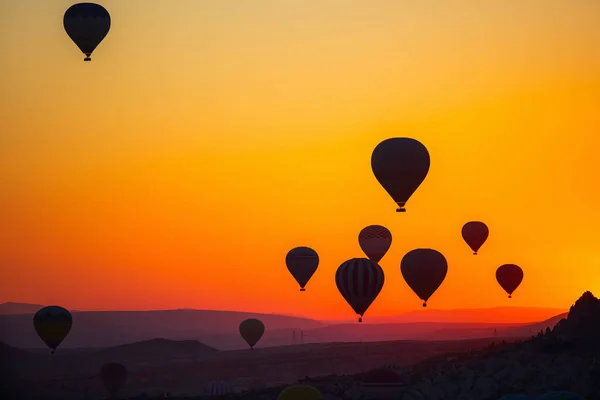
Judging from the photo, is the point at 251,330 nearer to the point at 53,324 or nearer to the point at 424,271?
the point at 53,324

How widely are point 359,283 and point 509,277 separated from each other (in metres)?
20.5

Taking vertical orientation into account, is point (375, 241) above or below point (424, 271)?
above

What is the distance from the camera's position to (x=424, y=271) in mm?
73438

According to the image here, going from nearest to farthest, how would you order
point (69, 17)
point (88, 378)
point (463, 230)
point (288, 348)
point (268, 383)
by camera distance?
point (69, 17) < point (463, 230) < point (268, 383) < point (88, 378) < point (288, 348)

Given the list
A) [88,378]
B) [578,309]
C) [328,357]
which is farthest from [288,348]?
[578,309]

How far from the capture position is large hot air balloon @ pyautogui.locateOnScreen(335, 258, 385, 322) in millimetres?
66438

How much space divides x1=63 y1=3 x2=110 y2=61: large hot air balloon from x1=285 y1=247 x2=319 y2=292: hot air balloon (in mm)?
24696

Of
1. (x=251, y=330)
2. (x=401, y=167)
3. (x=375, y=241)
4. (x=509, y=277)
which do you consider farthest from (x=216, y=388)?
(x=401, y=167)

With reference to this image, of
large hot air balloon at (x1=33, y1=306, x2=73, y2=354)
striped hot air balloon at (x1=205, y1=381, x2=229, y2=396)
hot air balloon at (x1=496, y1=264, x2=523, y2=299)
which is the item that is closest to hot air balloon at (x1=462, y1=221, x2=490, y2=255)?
hot air balloon at (x1=496, y1=264, x2=523, y2=299)

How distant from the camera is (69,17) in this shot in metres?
64.4

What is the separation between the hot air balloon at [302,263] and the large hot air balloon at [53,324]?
15243 mm

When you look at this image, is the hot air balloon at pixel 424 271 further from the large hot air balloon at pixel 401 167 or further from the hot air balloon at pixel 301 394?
the hot air balloon at pixel 301 394

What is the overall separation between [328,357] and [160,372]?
16.6 m

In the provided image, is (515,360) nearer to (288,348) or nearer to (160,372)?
(160,372)
